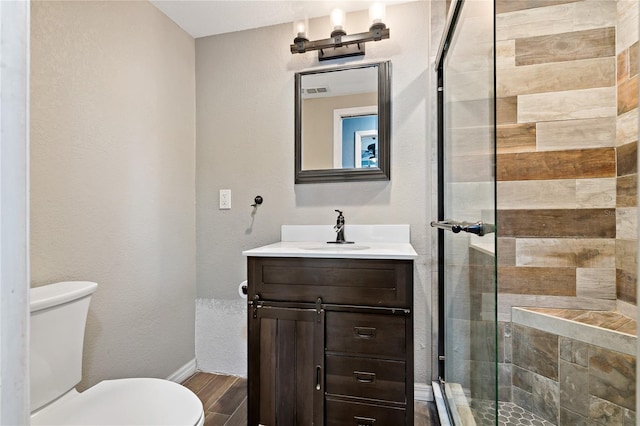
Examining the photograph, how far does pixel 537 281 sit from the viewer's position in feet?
5.20

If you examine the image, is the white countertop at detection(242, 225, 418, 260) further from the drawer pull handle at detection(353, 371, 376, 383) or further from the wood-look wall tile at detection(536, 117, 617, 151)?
the wood-look wall tile at detection(536, 117, 617, 151)

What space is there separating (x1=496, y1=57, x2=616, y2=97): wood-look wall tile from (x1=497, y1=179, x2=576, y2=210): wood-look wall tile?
467 mm

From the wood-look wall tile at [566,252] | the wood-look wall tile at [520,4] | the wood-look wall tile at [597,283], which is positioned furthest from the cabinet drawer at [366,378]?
the wood-look wall tile at [520,4]

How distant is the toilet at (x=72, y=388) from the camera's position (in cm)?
97

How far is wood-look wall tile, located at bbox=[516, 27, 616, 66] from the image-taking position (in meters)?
1.51

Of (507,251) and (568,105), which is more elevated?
(568,105)

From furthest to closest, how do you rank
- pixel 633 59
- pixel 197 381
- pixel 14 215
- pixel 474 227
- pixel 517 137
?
1. pixel 197 381
2. pixel 517 137
3. pixel 633 59
4. pixel 474 227
5. pixel 14 215

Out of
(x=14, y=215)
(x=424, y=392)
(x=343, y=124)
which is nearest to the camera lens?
(x=14, y=215)

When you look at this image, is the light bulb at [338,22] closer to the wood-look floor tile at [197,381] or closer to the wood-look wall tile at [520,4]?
the wood-look wall tile at [520,4]

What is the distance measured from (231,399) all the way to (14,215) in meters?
1.82

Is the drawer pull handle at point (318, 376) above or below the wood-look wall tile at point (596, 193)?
below

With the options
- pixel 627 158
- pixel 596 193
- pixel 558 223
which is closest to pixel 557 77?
pixel 627 158

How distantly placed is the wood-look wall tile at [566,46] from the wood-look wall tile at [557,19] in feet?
0.09

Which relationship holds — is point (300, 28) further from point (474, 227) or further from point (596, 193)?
point (596, 193)
